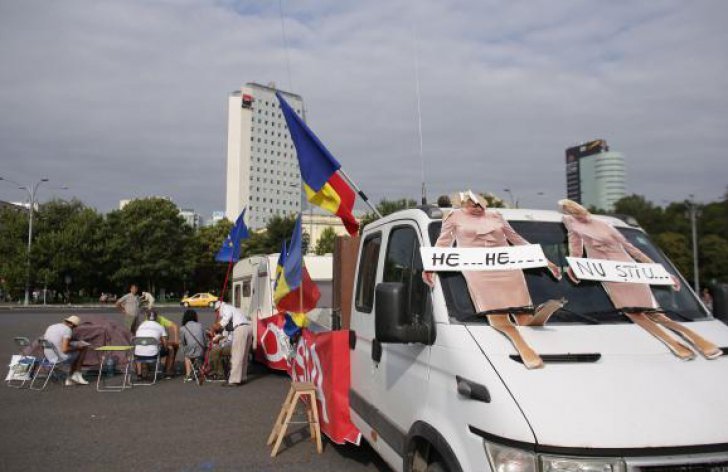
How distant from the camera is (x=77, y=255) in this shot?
52.3 m

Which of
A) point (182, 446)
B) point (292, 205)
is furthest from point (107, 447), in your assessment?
point (292, 205)

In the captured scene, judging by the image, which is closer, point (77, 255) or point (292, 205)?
point (77, 255)

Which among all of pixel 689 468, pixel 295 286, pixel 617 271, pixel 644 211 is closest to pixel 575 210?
pixel 617 271

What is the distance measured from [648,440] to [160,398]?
8.65 meters

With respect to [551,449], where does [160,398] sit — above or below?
below

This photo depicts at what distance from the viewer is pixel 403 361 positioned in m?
3.91

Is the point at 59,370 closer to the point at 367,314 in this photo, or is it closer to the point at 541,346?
the point at 367,314

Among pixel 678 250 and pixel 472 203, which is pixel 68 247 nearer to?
pixel 678 250

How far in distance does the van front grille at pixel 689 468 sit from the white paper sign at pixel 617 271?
1350 millimetres

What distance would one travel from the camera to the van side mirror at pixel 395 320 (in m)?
3.29

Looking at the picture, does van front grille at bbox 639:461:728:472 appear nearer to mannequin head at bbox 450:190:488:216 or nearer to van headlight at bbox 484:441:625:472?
van headlight at bbox 484:441:625:472

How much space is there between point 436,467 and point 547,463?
2.81 ft

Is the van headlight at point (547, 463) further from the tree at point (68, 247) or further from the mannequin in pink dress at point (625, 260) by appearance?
the tree at point (68, 247)

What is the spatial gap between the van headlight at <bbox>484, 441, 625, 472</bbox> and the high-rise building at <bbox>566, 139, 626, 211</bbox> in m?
155
